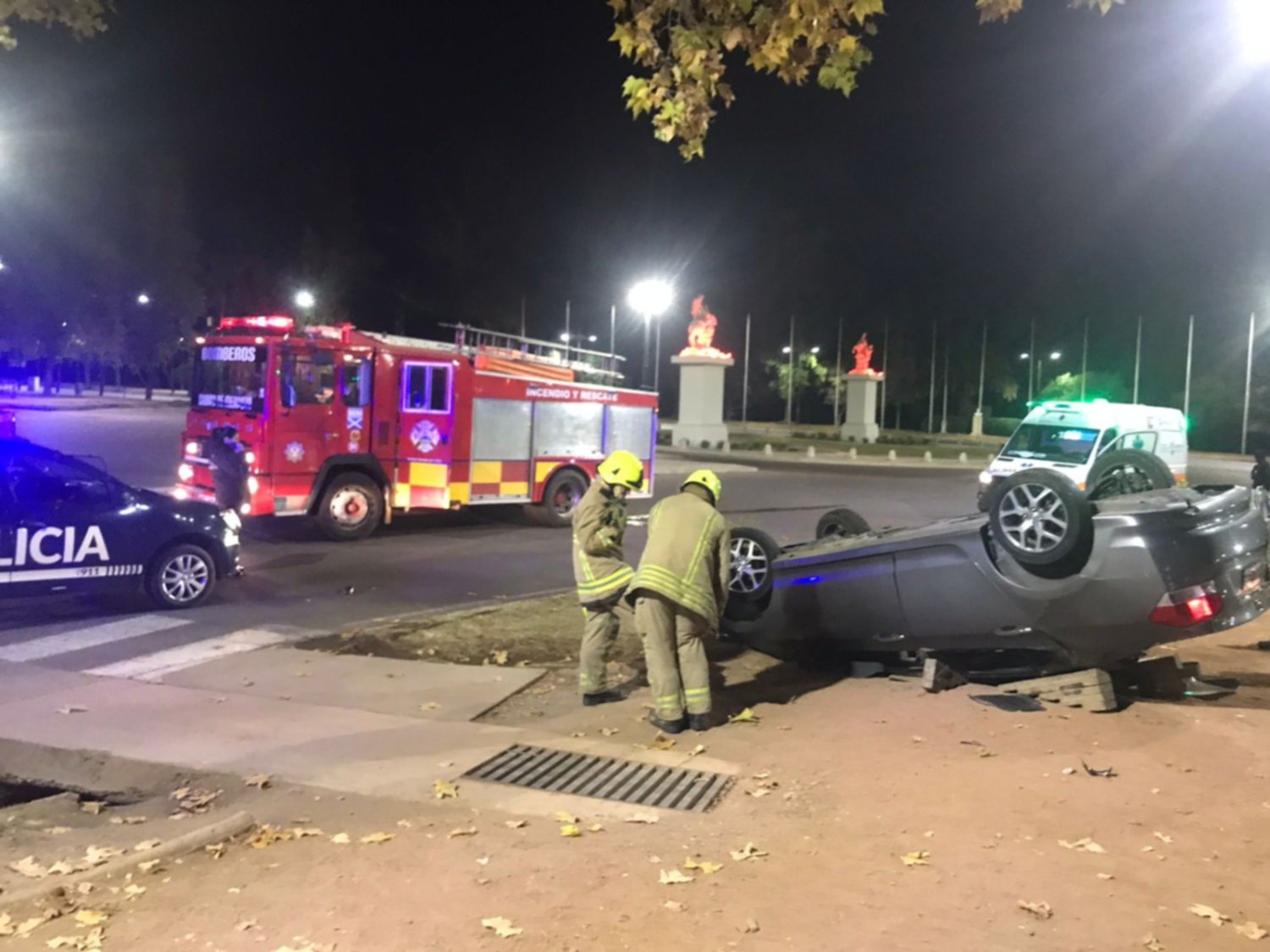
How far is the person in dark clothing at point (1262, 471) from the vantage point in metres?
15.8

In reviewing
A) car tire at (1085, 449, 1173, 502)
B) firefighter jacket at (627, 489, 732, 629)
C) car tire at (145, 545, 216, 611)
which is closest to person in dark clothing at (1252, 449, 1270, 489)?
car tire at (1085, 449, 1173, 502)

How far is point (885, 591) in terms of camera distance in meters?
6.87

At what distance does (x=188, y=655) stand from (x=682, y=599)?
169 inches

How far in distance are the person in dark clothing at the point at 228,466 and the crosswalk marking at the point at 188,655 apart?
490 centimetres

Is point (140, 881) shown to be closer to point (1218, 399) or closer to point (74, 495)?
point (74, 495)

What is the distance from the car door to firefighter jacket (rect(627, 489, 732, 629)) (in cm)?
545

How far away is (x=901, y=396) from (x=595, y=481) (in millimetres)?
67253

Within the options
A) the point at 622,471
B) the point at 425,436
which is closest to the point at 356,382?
the point at 425,436

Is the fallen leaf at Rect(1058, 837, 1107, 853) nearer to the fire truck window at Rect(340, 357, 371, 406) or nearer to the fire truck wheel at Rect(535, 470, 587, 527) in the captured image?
the fire truck window at Rect(340, 357, 371, 406)

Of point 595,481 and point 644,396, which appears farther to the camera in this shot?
point 644,396

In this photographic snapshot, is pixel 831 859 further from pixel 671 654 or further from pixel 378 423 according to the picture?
pixel 378 423

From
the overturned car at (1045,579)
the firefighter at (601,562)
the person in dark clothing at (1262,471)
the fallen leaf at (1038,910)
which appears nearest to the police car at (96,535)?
the firefighter at (601,562)

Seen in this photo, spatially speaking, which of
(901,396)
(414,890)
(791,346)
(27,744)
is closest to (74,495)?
(27,744)

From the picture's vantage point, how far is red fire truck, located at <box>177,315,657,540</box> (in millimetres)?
14188
